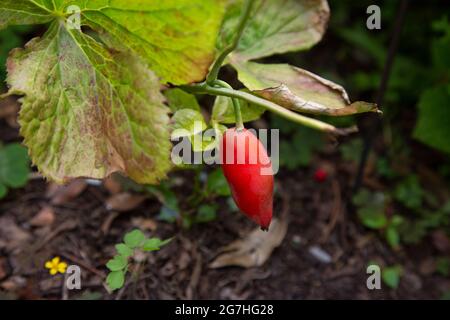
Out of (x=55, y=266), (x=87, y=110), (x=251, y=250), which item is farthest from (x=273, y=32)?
(x=55, y=266)

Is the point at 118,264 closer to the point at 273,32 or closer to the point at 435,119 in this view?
the point at 273,32

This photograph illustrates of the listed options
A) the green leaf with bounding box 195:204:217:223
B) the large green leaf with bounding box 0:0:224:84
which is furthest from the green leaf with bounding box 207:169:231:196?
the large green leaf with bounding box 0:0:224:84

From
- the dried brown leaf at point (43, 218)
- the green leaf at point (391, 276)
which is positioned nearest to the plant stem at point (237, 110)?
the dried brown leaf at point (43, 218)

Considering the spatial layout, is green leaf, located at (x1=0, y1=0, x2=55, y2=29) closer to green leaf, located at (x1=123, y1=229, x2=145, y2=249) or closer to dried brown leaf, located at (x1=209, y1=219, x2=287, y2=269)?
green leaf, located at (x1=123, y1=229, x2=145, y2=249)

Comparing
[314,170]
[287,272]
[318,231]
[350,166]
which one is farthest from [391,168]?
[287,272]

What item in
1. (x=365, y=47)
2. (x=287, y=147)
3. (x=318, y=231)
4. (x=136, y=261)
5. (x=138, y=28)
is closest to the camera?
(x=138, y=28)

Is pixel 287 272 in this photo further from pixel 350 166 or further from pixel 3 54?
pixel 3 54
